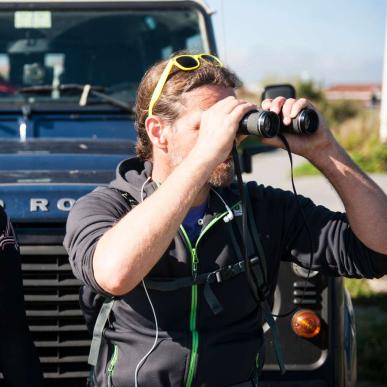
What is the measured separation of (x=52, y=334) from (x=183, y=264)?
0.99 m

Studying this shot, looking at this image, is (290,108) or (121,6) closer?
(290,108)

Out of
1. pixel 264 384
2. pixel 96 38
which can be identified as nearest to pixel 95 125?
pixel 96 38

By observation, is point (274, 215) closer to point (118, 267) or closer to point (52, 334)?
point (118, 267)

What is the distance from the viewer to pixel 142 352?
82.3 inches

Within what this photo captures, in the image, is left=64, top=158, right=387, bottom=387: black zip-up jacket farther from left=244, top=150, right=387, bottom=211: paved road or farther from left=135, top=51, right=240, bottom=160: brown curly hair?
left=244, top=150, right=387, bottom=211: paved road

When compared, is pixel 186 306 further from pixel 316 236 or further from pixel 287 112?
pixel 287 112

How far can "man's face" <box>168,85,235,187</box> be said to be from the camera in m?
2.07

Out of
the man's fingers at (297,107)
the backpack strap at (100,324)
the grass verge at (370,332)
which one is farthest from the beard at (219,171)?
the grass verge at (370,332)

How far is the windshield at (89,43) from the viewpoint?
407cm

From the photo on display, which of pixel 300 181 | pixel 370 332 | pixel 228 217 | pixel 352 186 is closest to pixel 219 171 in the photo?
pixel 228 217

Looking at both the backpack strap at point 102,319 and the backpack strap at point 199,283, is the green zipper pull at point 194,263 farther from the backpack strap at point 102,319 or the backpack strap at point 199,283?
the backpack strap at point 102,319

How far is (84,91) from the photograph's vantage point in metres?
3.93

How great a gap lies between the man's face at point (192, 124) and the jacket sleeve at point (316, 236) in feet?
0.77

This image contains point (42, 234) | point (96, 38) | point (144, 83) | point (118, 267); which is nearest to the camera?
point (118, 267)
